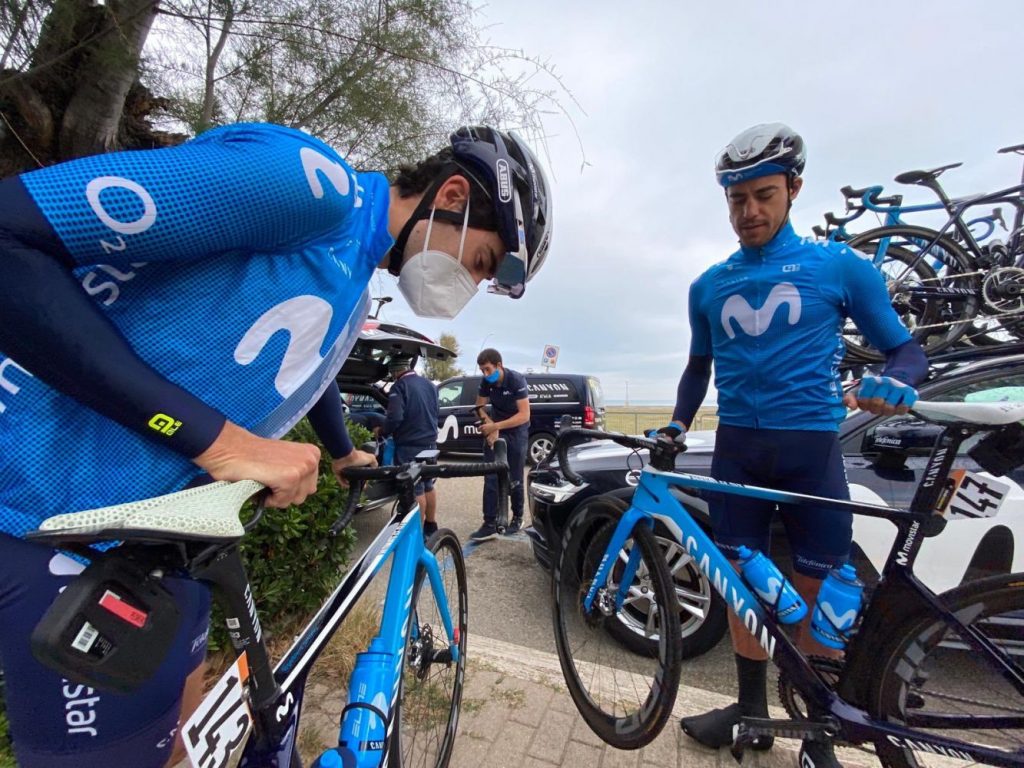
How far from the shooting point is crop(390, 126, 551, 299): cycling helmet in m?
1.33

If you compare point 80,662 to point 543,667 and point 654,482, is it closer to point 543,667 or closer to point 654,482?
point 654,482

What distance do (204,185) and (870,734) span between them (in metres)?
2.14

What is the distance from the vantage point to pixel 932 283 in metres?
4.80

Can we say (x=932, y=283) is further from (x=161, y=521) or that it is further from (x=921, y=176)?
(x=161, y=521)

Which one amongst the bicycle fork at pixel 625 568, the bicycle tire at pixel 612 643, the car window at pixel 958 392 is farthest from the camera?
the car window at pixel 958 392

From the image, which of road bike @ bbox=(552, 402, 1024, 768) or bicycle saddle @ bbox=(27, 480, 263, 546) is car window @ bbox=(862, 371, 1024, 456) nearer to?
road bike @ bbox=(552, 402, 1024, 768)

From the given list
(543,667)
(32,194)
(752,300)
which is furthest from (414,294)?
(543,667)

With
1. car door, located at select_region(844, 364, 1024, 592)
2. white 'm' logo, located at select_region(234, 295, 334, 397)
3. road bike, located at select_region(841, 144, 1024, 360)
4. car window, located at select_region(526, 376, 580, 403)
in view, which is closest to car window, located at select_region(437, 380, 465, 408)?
car window, located at select_region(526, 376, 580, 403)

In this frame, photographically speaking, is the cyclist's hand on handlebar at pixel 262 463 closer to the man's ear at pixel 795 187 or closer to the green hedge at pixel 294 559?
the green hedge at pixel 294 559

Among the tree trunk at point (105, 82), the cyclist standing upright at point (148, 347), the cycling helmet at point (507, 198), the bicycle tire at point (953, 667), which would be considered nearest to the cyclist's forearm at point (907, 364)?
the bicycle tire at point (953, 667)

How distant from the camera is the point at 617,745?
1883 millimetres

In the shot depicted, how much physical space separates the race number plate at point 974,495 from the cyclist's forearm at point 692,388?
99 cm

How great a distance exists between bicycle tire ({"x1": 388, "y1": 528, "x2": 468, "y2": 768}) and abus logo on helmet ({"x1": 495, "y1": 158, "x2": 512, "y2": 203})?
3.80 feet

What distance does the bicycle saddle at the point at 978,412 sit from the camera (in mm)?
1389
